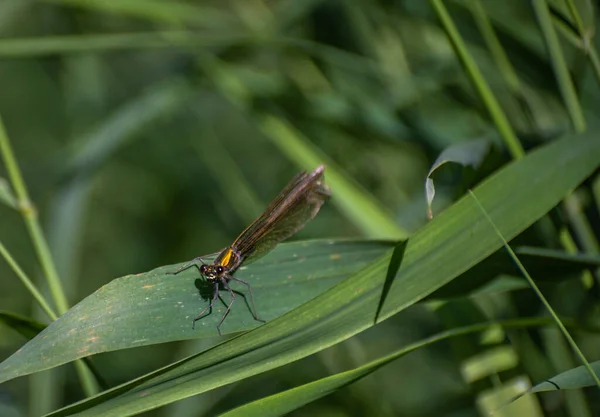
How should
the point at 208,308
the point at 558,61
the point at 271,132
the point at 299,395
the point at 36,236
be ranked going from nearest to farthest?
the point at 299,395 < the point at 208,308 < the point at 36,236 < the point at 558,61 < the point at 271,132

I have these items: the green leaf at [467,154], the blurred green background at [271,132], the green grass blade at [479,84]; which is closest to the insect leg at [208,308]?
the green leaf at [467,154]

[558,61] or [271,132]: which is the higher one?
[271,132]

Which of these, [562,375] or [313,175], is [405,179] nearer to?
[313,175]

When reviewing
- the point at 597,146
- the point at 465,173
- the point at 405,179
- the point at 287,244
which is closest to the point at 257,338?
the point at 287,244

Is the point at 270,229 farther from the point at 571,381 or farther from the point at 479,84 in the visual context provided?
the point at 571,381

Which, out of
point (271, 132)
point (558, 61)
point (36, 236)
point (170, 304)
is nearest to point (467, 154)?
point (558, 61)

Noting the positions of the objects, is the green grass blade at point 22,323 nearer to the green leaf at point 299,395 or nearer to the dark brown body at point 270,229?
the dark brown body at point 270,229

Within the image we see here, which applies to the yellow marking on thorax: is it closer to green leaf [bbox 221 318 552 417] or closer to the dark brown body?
the dark brown body
